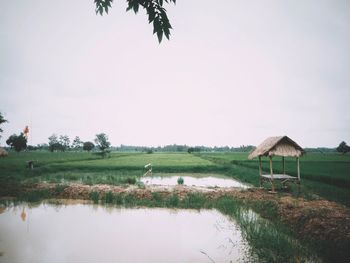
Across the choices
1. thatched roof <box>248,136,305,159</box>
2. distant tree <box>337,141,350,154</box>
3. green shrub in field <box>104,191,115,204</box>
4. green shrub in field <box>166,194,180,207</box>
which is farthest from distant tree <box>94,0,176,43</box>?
distant tree <box>337,141,350,154</box>

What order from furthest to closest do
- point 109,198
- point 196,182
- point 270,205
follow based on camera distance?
point 196,182 → point 109,198 → point 270,205

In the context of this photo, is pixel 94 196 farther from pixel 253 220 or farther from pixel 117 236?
pixel 253 220

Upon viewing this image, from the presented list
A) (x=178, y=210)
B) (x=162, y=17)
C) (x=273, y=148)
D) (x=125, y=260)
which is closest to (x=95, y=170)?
(x=178, y=210)

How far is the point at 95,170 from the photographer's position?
77.3 feet

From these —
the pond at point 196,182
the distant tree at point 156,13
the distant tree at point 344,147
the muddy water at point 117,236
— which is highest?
the distant tree at point 156,13

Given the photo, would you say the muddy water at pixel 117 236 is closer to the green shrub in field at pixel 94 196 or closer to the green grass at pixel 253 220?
the green grass at pixel 253 220

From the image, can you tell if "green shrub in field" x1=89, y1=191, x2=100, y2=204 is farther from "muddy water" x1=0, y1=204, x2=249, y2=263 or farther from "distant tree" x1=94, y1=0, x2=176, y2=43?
"distant tree" x1=94, y1=0, x2=176, y2=43

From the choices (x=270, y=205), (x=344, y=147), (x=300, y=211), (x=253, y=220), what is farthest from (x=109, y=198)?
Result: (x=344, y=147)

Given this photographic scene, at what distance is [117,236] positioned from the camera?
275 inches

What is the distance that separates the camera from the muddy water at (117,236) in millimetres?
5703

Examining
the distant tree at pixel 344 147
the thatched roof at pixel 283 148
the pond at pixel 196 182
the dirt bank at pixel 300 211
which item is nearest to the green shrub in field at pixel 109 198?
the dirt bank at pixel 300 211

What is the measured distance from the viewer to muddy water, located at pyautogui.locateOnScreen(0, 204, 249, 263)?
18.7 feet

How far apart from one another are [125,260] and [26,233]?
3.61m

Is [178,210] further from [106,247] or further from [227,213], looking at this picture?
→ [106,247]
